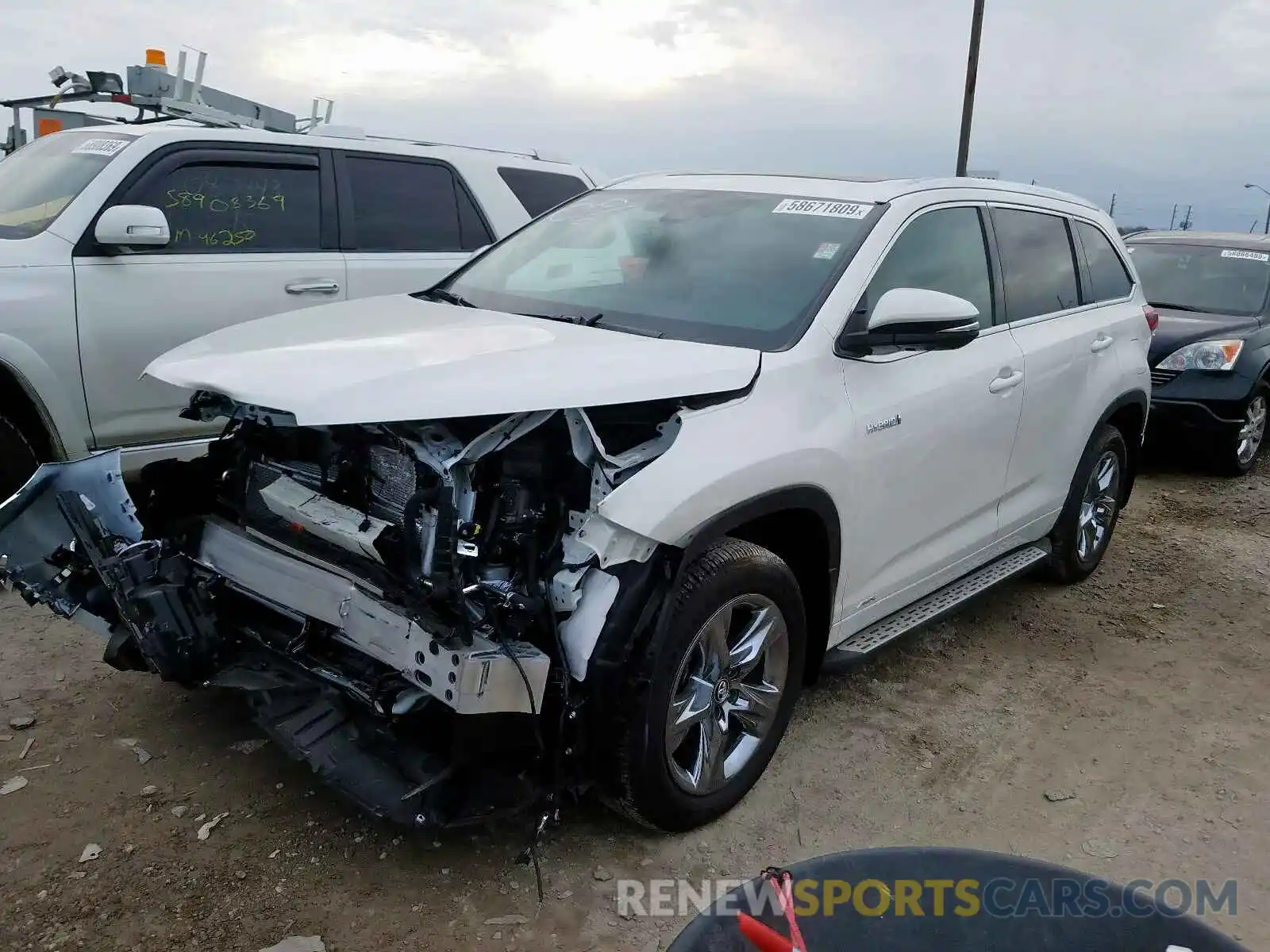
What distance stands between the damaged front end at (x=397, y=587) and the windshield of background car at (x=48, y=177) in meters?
2.17

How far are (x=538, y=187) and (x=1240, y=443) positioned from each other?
18.8ft

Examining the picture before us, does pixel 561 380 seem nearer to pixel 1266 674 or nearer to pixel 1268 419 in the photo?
pixel 1266 674

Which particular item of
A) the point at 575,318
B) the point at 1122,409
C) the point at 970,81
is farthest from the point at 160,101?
the point at 970,81

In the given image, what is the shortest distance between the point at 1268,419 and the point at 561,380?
843cm

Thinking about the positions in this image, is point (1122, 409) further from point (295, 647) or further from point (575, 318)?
point (295, 647)

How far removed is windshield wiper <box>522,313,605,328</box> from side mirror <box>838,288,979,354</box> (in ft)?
2.66

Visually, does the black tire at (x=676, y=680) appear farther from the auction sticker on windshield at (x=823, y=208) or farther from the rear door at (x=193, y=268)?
the rear door at (x=193, y=268)

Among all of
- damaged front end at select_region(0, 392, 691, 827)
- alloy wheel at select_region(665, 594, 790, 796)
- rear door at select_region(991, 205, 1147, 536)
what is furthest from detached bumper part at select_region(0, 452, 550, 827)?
rear door at select_region(991, 205, 1147, 536)

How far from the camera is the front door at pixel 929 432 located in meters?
3.39

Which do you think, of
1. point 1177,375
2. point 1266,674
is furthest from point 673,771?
point 1177,375

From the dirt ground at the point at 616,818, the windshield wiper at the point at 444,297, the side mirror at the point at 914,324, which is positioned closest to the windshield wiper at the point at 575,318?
the windshield wiper at the point at 444,297

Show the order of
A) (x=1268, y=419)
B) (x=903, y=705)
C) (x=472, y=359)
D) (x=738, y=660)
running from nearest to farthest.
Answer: (x=472, y=359), (x=738, y=660), (x=903, y=705), (x=1268, y=419)

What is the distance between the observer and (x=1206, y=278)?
8727 mm

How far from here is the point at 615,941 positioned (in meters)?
2.68
